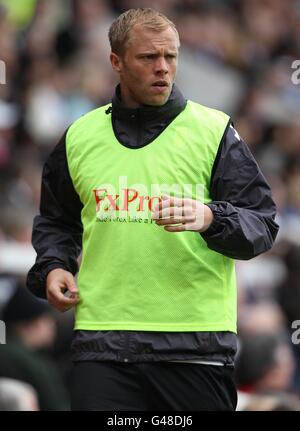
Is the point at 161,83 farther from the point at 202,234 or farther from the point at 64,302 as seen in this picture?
the point at 64,302

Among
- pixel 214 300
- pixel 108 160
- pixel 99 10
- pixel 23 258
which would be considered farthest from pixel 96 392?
pixel 99 10

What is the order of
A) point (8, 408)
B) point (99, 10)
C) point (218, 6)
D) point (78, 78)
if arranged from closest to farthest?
point (8, 408)
point (78, 78)
point (99, 10)
point (218, 6)

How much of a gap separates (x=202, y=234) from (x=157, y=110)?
2.03ft

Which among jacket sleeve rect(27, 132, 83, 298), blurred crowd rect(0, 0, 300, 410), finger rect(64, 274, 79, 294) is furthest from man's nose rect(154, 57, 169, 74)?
blurred crowd rect(0, 0, 300, 410)

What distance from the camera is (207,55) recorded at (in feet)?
49.5

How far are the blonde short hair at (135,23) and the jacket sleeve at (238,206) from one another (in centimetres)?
52

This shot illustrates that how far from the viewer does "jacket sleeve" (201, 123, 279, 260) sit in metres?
5.52

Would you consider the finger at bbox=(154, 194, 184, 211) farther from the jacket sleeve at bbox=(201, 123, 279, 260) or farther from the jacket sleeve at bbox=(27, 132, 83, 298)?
the jacket sleeve at bbox=(27, 132, 83, 298)

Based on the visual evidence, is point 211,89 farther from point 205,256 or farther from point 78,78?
point 205,256

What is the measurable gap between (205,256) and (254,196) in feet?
1.07

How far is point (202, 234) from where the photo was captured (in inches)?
218

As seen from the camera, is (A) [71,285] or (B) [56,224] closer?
(A) [71,285]

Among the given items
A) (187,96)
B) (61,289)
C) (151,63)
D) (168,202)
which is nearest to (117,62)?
(151,63)

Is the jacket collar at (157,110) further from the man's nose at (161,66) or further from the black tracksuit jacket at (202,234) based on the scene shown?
the man's nose at (161,66)
